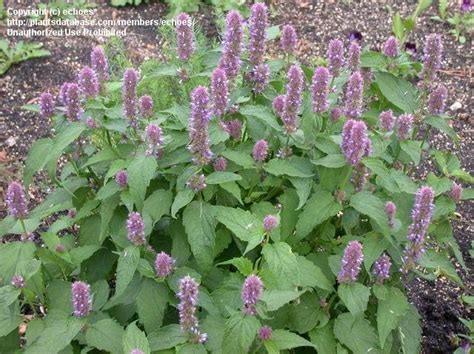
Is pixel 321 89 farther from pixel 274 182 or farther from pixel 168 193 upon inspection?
pixel 168 193

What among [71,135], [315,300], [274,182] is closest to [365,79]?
[274,182]

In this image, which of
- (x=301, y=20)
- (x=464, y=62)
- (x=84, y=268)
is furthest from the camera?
(x=301, y=20)

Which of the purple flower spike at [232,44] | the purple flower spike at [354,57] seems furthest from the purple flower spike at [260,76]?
the purple flower spike at [354,57]

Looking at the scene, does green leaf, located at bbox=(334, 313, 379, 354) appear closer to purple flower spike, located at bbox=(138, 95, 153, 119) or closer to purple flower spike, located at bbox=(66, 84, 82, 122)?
purple flower spike, located at bbox=(138, 95, 153, 119)

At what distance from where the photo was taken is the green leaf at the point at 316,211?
2.73 metres

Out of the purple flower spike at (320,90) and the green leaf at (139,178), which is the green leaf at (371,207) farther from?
the green leaf at (139,178)

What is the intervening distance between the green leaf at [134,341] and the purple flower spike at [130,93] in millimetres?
895

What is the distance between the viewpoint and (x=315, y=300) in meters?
2.90

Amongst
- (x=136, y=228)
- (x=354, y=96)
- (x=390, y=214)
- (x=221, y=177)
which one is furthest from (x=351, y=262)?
(x=136, y=228)

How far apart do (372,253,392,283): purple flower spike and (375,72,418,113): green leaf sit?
69cm

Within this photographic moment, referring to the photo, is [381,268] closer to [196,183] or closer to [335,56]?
[196,183]

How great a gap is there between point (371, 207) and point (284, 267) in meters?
0.41

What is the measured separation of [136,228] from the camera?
261 cm

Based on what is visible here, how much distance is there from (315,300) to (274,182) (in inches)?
20.3
